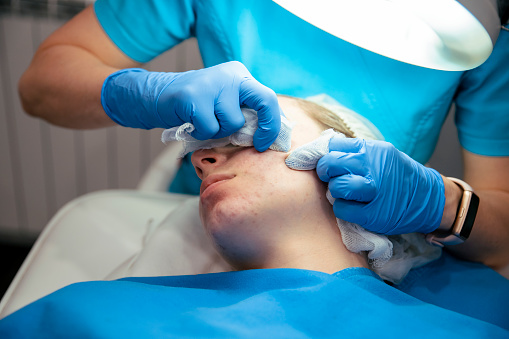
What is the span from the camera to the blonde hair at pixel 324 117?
1.09 meters

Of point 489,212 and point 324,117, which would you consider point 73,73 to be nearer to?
Result: point 324,117

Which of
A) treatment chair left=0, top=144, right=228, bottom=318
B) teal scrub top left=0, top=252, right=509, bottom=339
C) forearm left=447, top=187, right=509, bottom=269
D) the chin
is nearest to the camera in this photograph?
teal scrub top left=0, top=252, right=509, bottom=339

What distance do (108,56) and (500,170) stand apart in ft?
3.64

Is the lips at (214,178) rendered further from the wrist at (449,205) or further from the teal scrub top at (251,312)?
the wrist at (449,205)

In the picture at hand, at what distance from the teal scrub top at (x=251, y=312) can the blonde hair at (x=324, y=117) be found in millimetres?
325

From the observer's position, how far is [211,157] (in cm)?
107

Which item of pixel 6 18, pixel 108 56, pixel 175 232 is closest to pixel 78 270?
pixel 175 232

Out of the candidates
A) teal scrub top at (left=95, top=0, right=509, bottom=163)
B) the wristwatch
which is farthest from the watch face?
teal scrub top at (left=95, top=0, right=509, bottom=163)

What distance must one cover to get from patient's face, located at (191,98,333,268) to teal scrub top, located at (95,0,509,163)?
11.5 inches

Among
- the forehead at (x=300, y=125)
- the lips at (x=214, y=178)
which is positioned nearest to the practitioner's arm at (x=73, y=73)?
the lips at (x=214, y=178)

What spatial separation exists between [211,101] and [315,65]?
0.44 meters

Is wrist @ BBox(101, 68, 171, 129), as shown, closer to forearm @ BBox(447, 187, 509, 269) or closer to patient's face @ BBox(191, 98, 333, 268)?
patient's face @ BBox(191, 98, 333, 268)

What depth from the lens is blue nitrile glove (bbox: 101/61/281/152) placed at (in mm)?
951

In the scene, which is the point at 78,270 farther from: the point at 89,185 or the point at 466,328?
the point at 89,185
